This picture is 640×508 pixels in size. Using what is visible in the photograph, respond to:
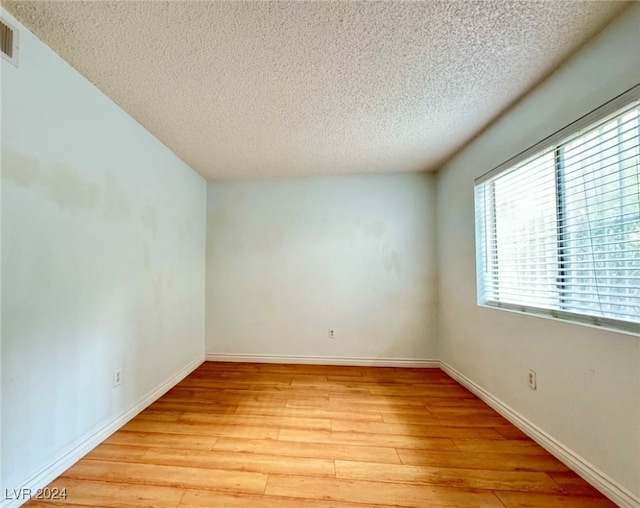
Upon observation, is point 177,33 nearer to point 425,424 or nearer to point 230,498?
point 230,498

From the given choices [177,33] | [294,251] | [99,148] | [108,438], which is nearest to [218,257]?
[294,251]

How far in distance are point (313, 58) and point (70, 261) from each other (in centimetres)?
177

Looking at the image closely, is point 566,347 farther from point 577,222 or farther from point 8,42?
point 8,42

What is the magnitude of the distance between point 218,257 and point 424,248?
2.55 m

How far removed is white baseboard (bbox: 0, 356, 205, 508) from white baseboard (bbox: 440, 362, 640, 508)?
109 inches

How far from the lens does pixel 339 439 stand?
1.72 m

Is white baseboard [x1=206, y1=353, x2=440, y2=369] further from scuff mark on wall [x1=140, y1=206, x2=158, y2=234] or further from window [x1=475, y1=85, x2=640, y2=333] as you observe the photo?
scuff mark on wall [x1=140, y1=206, x2=158, y2=234]

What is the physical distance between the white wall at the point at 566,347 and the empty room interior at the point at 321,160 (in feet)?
0.04

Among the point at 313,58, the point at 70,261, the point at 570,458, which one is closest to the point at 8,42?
the point at 70,261

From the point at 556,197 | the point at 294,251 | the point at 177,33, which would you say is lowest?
the point at 294,251

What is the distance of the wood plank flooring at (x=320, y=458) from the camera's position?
128 centimetres

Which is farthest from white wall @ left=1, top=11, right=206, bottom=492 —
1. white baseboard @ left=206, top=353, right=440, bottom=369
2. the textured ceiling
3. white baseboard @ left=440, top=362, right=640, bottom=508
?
white baseboard @ left=440, top=362, right=640, bottom=508

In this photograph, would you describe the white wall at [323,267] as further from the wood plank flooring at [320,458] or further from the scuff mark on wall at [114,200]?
the scuff mark on wall at [114,200]

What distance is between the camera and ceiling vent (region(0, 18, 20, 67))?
1183 mm
